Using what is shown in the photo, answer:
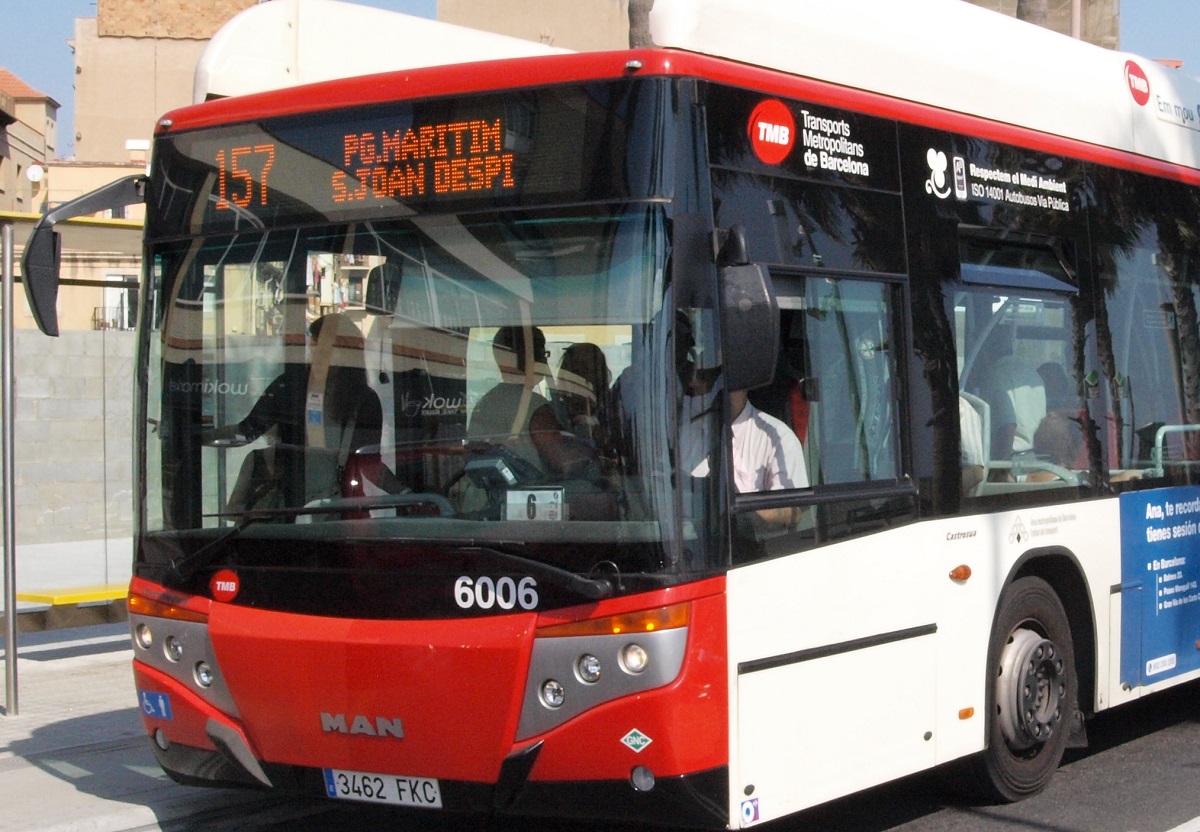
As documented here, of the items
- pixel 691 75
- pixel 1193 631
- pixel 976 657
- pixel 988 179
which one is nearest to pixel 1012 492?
pixel 976 657

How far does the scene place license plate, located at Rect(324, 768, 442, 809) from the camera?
17.4 ft

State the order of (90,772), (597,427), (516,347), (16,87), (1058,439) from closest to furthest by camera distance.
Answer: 1. (597,427)
2. (516,347)
3. (1058,439)
4. (90,772)
5. (16,87)

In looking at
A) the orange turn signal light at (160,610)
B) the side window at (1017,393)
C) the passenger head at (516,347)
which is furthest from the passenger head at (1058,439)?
the orange turn signal light at (160,610)

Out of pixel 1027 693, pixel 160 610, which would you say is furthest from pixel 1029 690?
pixel 160 610

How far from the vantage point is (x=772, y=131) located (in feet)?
18.1

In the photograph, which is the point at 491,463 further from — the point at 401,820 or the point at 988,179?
the point at 988,179

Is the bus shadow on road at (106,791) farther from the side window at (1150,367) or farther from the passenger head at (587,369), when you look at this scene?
the side window at (1150,367)

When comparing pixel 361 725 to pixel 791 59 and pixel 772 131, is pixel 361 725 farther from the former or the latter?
pixel 791 59

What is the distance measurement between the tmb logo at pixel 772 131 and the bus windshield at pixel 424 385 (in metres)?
0.61

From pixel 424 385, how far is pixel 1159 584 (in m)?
4.20

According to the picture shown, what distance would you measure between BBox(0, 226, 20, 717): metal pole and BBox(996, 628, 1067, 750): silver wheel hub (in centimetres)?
530

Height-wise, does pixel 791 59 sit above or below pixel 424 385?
above

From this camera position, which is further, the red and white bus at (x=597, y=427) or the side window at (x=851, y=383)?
the side window at (x=851, y=383)

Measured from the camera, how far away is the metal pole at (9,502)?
8781 millimetres
